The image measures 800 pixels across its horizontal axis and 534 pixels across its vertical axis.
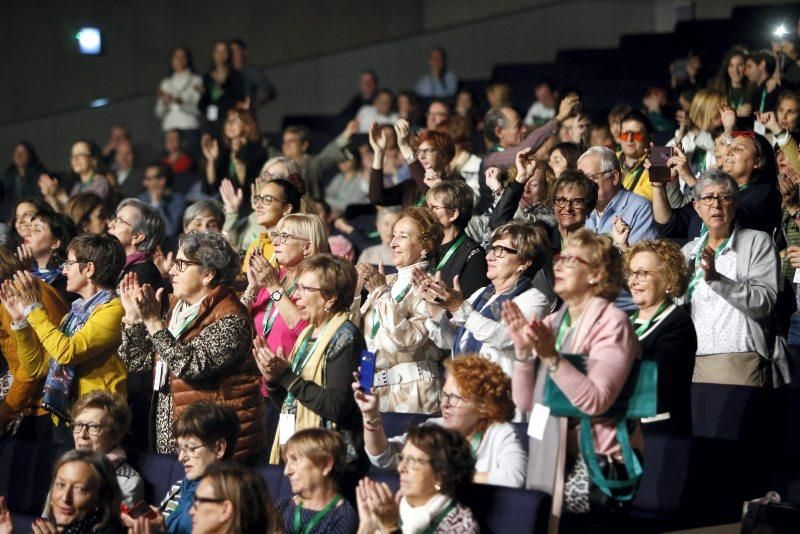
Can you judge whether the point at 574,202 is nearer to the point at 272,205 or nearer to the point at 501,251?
the point at 501,251

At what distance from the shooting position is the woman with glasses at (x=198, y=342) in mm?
4441

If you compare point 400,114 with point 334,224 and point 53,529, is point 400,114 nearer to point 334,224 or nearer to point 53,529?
point 334,224

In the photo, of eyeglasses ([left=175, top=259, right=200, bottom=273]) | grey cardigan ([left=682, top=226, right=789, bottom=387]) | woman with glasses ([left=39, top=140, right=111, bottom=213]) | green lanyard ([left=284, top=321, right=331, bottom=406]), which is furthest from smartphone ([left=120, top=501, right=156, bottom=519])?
woman with glasses ([left=39, top=140, right=111, bottom=213])

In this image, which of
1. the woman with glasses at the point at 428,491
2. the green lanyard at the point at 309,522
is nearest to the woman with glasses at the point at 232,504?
the green lanyard at the point at 309,522

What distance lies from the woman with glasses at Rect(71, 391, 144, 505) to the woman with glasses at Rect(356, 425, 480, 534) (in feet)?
3.26

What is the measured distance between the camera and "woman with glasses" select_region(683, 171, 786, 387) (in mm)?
4855

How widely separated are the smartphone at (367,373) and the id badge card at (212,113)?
21.1 feet

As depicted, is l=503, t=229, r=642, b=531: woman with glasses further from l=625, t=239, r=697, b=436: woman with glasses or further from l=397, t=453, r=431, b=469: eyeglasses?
l=625, t=239, r=697, b=436: woman with glasses

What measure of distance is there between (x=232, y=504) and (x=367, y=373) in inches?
21.4

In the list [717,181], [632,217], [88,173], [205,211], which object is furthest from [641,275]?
[88,173]

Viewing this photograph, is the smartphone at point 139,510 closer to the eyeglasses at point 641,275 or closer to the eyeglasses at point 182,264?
the eyeglasses at point 182,264

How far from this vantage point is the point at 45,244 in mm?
5832

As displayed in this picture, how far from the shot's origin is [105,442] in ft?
14.4

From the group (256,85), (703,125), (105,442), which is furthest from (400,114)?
(105,442)
